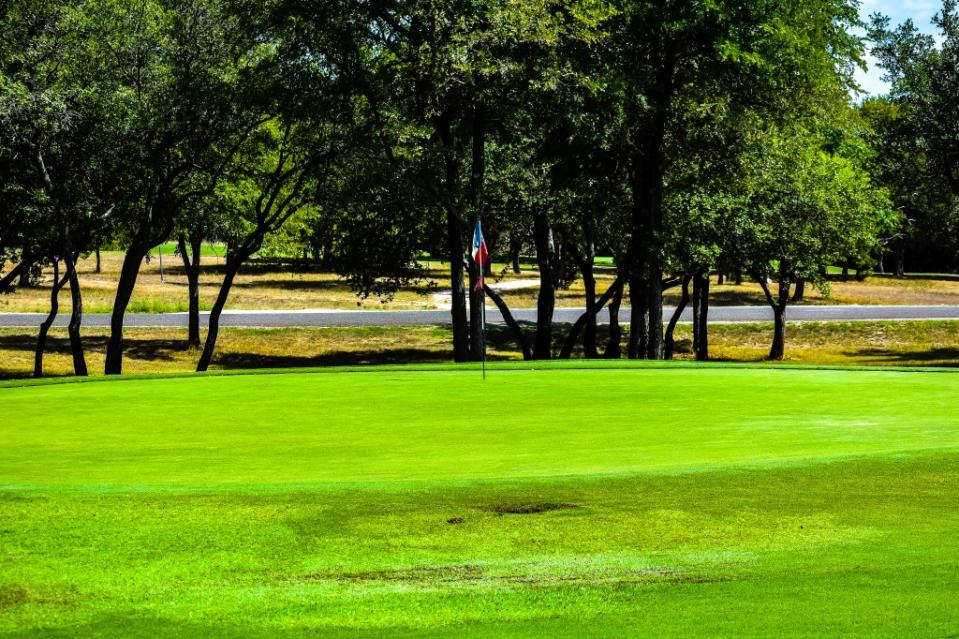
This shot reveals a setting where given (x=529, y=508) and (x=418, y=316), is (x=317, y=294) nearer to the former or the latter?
(x=418, y=316)

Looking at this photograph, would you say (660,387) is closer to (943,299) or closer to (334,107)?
(334,107)

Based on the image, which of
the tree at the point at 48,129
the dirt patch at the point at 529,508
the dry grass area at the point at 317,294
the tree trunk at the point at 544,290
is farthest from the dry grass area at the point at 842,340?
the dirt patch at the point at 529,508

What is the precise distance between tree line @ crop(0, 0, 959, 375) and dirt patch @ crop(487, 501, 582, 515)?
75.2 ft

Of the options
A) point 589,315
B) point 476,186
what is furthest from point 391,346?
point 476,186

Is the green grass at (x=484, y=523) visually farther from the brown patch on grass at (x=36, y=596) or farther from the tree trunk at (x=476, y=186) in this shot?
the tree trunk at (x=476, y=186)

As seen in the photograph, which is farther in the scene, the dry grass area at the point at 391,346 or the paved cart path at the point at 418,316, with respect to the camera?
the paved cart path at the point at 418,316

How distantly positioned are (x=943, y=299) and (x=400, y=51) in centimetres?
5464

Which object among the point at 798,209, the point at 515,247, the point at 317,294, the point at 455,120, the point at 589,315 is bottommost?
the point at 589,315

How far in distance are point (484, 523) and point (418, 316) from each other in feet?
173

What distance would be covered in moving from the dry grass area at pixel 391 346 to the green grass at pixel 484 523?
33.0 meters

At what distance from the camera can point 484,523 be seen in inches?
310

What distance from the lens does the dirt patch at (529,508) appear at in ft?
26.7

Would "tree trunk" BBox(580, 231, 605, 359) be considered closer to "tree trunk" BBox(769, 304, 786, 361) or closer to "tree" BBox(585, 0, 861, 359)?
"tree trunk" BBox(769, 304, 786, 361)

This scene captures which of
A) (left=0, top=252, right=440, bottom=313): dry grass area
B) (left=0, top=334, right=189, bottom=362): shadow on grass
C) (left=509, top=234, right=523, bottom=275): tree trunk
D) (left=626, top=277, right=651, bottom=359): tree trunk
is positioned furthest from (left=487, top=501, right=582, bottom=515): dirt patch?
(left=0, top=252, right=440, bottom=313): dry grass area
